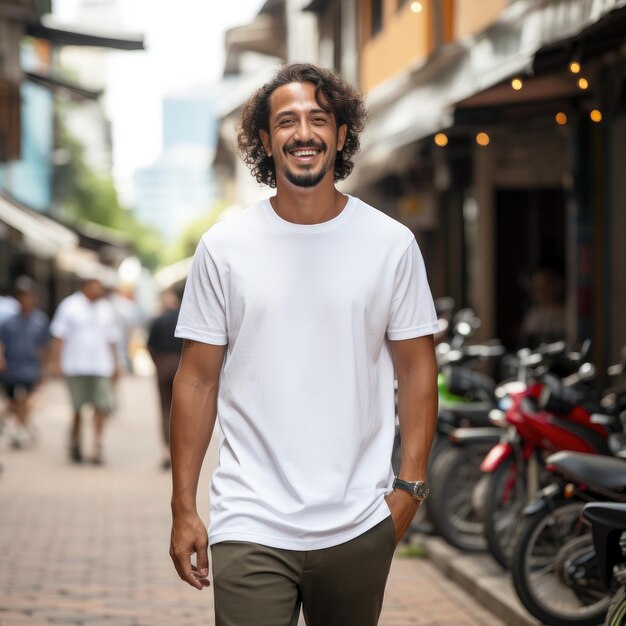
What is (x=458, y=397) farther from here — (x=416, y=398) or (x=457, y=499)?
(x=416, y=398)

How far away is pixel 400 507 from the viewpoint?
3611 millimetres

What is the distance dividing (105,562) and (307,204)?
5565 millimetres

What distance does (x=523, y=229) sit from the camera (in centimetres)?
1664

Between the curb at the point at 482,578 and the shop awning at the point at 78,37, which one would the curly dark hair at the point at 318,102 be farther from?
the shop awning at the point at 78,37

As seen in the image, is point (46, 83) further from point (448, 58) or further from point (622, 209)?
point (622, 209)

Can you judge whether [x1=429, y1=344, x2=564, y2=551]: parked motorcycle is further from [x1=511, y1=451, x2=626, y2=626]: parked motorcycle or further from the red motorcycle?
[x1=511, y1=451, x2=626, y2=626]: parked motorcycle

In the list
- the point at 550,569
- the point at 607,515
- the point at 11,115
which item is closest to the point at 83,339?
the point at 11,115

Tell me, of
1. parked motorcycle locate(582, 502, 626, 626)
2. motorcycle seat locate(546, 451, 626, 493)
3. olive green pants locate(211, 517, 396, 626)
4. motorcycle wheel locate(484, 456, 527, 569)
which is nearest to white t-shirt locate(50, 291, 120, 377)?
motorcycle wheel locate(484, 456, 527, 569)

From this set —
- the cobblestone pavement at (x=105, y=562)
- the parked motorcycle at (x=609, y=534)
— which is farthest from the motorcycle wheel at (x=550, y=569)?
the parked motorcycle at (x=609, y=534)

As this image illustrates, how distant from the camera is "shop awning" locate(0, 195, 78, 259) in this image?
2362 cm

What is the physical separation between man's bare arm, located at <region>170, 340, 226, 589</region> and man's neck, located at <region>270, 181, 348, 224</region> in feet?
1.26

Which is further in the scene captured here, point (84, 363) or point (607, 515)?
→ point (84, 363)

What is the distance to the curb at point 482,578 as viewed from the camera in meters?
6.91

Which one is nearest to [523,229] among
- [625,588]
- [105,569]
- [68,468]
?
[68,468]
